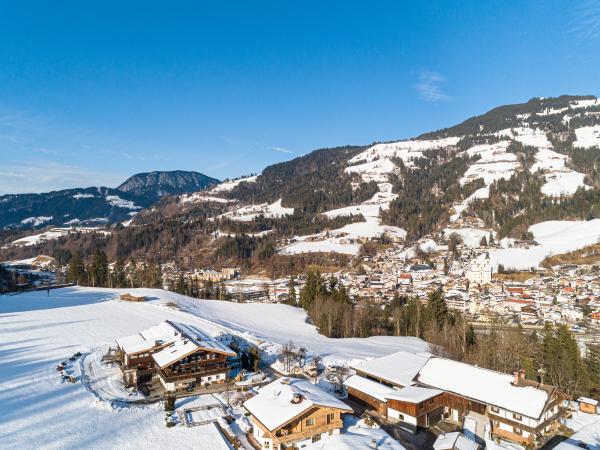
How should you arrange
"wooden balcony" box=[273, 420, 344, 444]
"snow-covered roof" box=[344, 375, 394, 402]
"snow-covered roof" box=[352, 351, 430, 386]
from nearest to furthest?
"wooden balcony" box=[273, 420, 344, 444], "snow-covered roof" box=[344, 375, 394, 402], "snow-covered roof" box=[352, 351, 430, 386]

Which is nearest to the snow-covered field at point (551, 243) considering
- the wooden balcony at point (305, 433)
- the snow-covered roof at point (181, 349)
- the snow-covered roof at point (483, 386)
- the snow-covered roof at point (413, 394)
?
the snow-covered roof at point (483, 386)

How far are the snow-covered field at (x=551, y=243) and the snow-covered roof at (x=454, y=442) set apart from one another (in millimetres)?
100879

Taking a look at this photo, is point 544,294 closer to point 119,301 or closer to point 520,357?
point 520,357

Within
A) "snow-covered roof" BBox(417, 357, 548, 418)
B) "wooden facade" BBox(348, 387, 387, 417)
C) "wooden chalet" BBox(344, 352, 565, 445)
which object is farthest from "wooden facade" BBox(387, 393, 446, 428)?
"snow-covered roof" BBox(417, 357, 548, 418)

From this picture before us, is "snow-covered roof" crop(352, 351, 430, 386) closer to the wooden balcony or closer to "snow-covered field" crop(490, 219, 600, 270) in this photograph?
the wooden balcony

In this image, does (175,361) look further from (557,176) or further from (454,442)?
(557,176)

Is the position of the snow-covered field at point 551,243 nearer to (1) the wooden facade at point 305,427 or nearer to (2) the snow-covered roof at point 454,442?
(2) the snow-covered roof at point 454,442

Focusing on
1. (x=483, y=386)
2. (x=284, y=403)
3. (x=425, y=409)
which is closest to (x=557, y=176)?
(x=483, y=386)

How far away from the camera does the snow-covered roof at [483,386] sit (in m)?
23.9

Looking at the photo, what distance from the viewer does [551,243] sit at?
124 m

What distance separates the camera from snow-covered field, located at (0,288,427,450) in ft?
77.3

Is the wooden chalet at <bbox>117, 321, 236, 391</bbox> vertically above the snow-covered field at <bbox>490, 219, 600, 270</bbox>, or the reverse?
the snow-covered field at <bbox>490, 219, 600, 270</bbox>

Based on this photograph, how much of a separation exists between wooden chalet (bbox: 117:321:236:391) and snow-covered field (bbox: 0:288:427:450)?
3.56 meters

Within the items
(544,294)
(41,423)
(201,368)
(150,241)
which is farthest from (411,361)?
(150,241)
